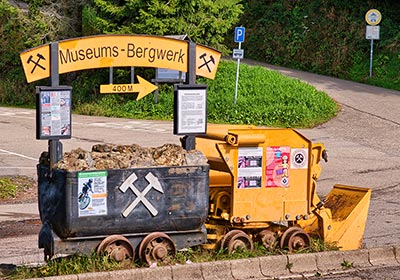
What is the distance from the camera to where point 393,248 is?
37.6 feet

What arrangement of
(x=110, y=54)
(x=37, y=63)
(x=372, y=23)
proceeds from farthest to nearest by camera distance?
(x=372, y=23) → (x=110, y=54) → (x=37, y=63)

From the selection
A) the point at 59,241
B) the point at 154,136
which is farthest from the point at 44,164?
the point at 154,136

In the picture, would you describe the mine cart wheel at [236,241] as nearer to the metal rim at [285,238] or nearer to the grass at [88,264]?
the grass at [88,264]

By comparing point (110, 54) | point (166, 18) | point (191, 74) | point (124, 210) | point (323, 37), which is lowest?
point (124, 210)

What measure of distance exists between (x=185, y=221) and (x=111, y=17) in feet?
68.3

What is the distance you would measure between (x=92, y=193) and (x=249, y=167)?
207cm

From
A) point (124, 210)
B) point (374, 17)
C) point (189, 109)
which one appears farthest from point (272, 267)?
point (374, 17)

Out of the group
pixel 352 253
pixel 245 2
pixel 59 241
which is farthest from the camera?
pixel 245 2

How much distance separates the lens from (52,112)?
33.0ft

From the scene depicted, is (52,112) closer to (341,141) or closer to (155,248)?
(155,248)

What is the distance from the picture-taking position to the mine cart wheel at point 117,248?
1003 centimetres

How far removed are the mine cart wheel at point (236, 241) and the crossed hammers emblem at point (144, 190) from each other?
3.39ft

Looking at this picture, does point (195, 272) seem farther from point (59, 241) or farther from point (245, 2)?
point (245, 2)

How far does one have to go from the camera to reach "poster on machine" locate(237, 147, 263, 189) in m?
10.9
